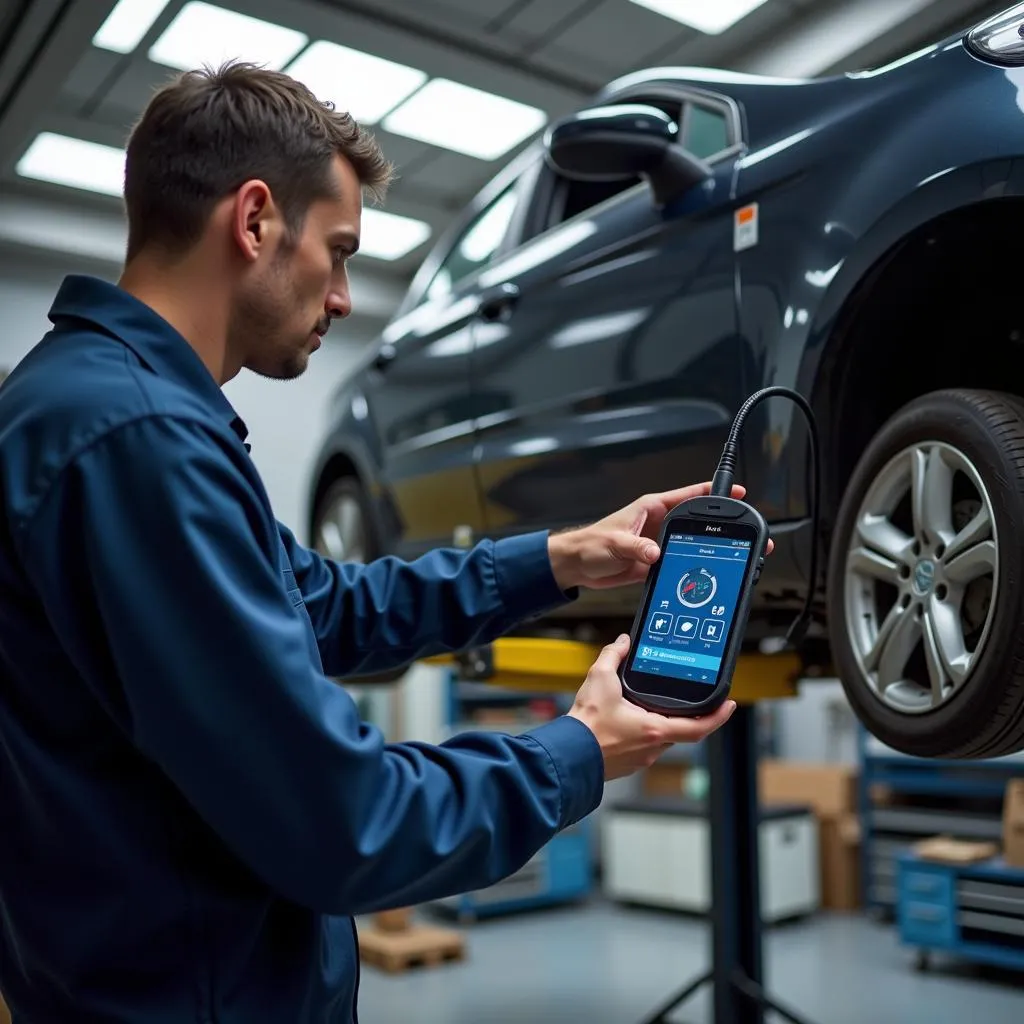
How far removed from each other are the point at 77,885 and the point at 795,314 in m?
1.20

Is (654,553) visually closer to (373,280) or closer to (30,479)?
(30,479)

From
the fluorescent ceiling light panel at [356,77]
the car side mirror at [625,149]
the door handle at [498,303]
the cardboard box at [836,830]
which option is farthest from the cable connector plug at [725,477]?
the cardboard box at [836,830]

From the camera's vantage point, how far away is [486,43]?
425 centimetres

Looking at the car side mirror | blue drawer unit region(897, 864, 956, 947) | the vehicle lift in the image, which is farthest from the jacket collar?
blue drawer unit region(897, 864, 956, 947)

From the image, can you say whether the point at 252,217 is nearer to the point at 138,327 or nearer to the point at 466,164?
the point at 138,327

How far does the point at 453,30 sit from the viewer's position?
4.14 m

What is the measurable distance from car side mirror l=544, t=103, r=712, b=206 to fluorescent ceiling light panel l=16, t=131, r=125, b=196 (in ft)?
12.4

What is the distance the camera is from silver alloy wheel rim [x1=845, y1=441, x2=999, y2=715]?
4.40 feet

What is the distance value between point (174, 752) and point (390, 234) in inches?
223

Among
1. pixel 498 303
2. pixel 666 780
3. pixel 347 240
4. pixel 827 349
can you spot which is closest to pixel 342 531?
pixel 498 303

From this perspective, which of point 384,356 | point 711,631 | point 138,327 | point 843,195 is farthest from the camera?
point 384,356

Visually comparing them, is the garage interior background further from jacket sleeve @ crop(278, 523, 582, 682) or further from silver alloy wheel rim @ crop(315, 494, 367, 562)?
jacket sleeve @ crop(278, 523, 582, 682)

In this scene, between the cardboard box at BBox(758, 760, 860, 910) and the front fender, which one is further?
the cardboard box at BBox(758, 760, 860, 910)

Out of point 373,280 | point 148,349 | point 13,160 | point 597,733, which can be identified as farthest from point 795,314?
point 373,280
